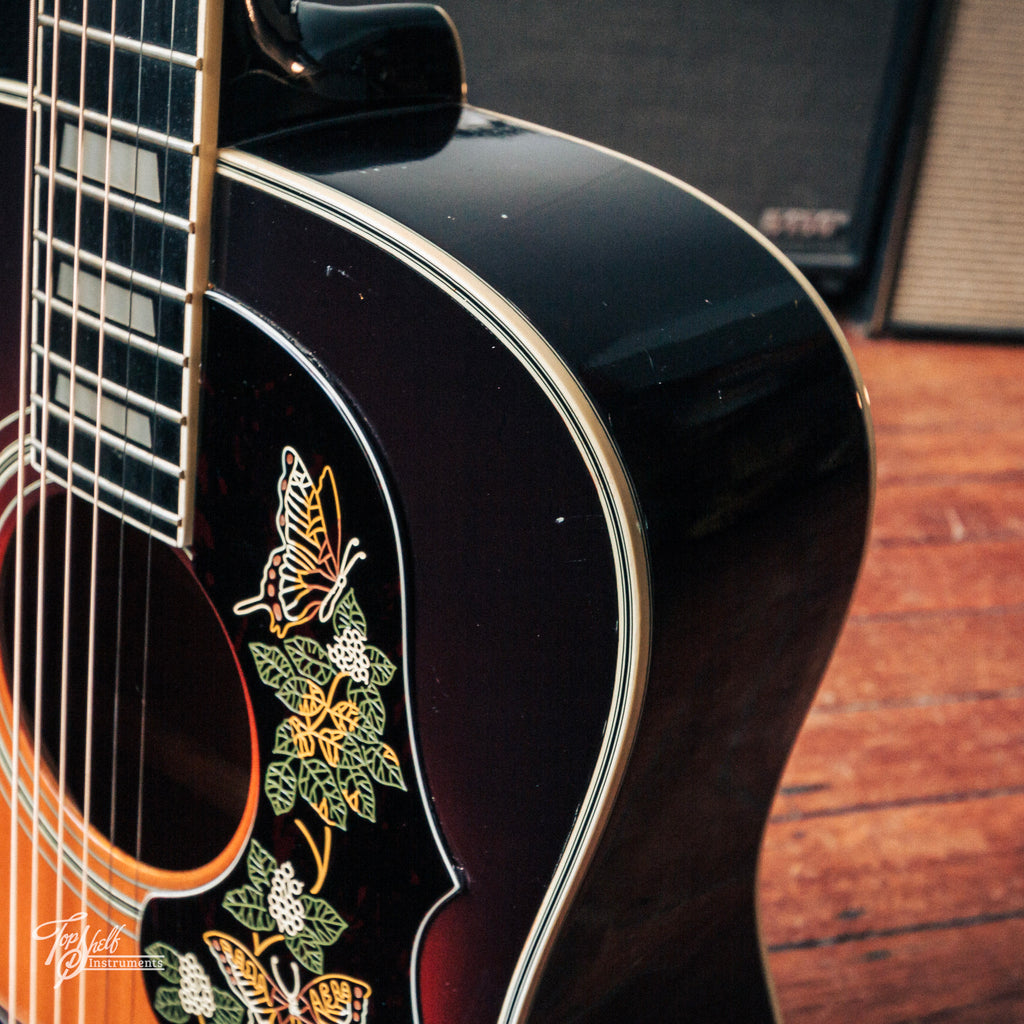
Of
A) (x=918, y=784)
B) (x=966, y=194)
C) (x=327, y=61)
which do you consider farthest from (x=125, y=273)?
(x=966, y=194)

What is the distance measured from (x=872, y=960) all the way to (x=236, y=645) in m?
0.57

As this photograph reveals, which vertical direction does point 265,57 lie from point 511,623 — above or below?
above

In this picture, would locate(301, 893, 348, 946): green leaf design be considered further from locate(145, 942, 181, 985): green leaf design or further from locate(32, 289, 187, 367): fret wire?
locate(32, 289, 187, 367): fret wire

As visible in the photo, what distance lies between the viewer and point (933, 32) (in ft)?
5.41

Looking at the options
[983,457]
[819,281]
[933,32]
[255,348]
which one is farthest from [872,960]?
[933,32]

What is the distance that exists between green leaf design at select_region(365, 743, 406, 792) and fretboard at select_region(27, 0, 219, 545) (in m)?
0.12

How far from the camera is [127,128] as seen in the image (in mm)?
435

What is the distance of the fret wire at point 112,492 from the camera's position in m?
0.48

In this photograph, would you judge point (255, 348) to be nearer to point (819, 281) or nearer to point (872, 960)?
point (872, 960)

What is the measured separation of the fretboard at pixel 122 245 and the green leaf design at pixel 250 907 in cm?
17

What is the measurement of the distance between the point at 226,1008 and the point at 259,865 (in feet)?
0.29

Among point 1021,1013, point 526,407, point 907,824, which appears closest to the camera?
point 526,407

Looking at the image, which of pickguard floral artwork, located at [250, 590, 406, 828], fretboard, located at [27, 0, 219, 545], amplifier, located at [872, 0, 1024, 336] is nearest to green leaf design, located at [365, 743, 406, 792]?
pickguard floral artwork, located at [250, 590, 406, 828]

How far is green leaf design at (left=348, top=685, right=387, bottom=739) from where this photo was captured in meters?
0.46
